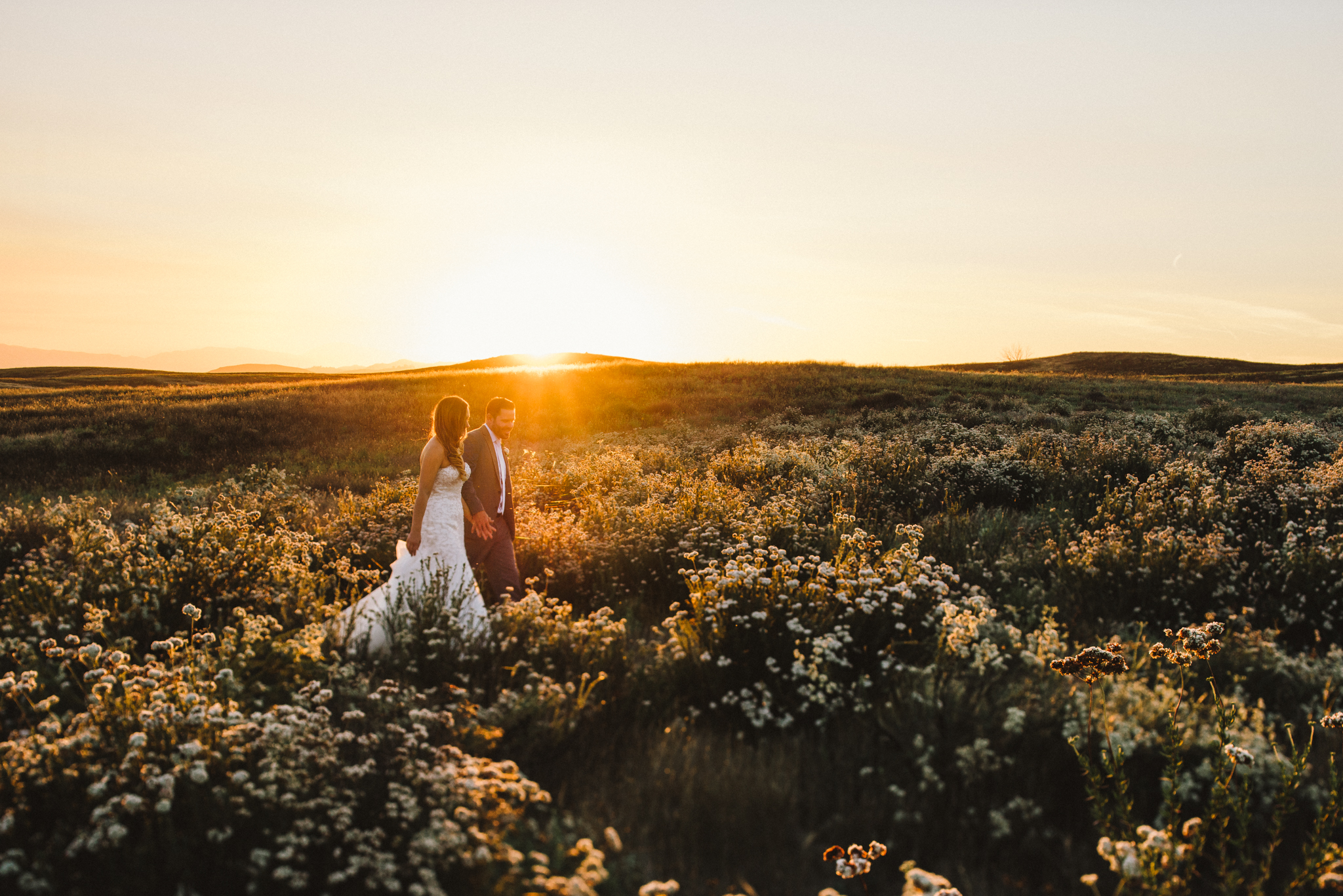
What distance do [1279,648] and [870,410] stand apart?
690 inches

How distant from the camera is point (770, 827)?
3.38 m

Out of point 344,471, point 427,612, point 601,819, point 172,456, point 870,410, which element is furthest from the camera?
point 870,410

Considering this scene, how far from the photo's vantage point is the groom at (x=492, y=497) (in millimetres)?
7207

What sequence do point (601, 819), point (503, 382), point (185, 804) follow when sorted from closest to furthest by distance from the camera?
point (185, 804) → point (601, 819) → point (503, 382)

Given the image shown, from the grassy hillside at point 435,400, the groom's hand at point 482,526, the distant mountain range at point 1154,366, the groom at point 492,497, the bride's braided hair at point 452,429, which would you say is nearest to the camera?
the bride's braided hair at point 452,429

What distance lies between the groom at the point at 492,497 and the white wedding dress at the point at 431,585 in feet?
0.74

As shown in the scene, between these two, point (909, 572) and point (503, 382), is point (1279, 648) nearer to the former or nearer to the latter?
point (909, 572)

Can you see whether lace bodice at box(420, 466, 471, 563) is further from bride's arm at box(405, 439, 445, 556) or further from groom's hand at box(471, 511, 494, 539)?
groom's hand at box(471, 511, 494, 539)

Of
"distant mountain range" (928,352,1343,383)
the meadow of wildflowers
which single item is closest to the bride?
the meadow of wildflowers

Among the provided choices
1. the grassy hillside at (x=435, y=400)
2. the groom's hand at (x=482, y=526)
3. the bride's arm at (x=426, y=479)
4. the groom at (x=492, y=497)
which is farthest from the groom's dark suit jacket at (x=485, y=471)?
the grassy hillside at (x=435, y=400)

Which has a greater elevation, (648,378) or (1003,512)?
(648,378)

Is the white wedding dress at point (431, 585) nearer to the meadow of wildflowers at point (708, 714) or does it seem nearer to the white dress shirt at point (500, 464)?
the meadow of wildflowers at point (708, 714)

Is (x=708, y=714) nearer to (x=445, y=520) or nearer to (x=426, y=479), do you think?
(x=445, y=520)

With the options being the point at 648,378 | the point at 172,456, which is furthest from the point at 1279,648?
the point at 648,378
